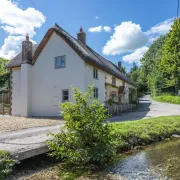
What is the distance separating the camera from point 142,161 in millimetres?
7125

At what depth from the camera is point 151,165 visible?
664 centimetres

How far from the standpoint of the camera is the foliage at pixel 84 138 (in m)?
6.30

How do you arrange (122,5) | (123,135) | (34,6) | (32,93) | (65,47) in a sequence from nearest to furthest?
(123,135), (34,6), (122,5), (65,47), (32,93)

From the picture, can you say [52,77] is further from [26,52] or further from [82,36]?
[82,36]

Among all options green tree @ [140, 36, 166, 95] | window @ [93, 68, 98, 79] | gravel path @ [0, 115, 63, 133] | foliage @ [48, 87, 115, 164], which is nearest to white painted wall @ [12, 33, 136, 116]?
window @ [93, 68, 98, 79]

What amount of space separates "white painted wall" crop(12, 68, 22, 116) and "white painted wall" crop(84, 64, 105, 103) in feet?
21.6

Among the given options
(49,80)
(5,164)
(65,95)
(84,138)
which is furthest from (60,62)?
(5,164)

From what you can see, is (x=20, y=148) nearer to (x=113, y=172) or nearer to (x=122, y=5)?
(x=113, y=172)

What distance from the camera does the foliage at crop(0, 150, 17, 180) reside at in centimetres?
494

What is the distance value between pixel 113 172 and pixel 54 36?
13.8 meters

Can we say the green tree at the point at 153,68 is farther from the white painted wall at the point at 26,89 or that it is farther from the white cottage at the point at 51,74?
the white painted wall at the point at 26,89

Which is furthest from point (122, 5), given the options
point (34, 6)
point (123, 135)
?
point (123, 135)

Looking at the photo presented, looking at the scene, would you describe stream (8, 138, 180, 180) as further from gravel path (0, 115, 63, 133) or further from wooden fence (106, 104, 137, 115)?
wooden fence (106, 104, 137, 115)

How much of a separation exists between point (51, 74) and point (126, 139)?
1038cm
